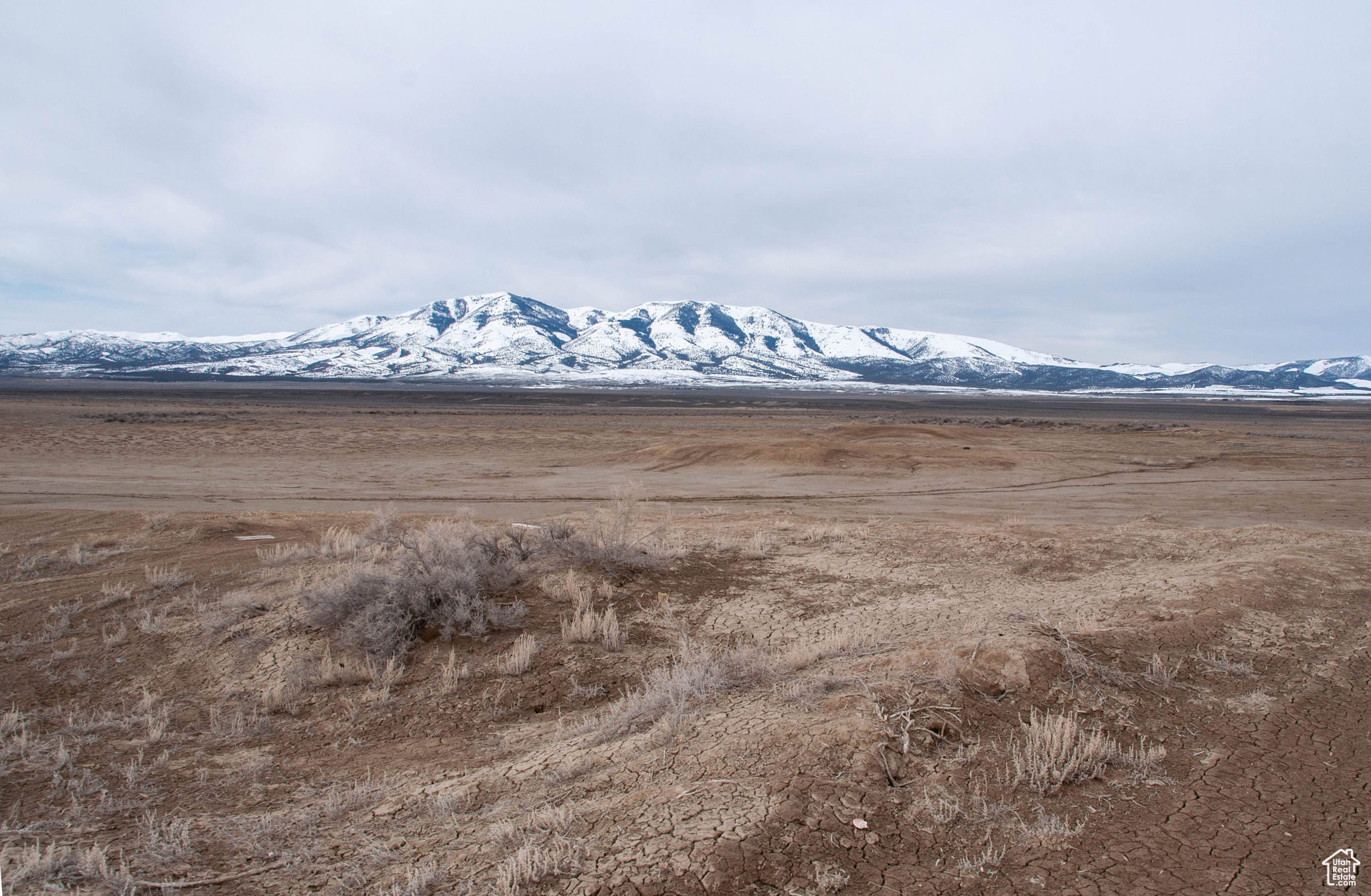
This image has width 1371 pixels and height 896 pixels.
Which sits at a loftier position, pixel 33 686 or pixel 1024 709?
pixel 1024 709

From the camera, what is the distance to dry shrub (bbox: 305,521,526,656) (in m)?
6.79

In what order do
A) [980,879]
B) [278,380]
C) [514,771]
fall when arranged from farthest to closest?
[278,380]
[514,771]
[980,879]

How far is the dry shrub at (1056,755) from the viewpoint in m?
3.97

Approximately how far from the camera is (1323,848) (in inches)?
137

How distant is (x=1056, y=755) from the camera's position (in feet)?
13.4

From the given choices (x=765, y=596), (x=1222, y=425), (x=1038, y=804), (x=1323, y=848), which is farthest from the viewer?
(x=1222, y=425)

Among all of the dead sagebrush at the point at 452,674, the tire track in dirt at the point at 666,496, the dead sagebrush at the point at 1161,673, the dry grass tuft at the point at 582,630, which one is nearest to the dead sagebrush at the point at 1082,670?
the dead sagebrush at the point at 1161,673

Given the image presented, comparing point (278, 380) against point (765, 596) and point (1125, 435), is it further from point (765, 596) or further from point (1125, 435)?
point (765, 596)

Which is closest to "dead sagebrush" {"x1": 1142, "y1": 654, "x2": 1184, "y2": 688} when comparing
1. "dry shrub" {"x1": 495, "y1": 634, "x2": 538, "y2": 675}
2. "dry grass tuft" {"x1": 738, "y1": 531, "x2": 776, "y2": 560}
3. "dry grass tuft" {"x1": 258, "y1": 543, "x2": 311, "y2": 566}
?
"dry grass tuft" {"x1": 738, "y1": 531, "x2": 776, "y2": 560}

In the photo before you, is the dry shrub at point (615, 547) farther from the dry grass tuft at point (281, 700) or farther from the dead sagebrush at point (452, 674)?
the dry grass tuft at point (281, 700)

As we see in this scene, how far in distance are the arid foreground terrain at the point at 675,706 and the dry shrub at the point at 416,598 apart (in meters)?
0.04

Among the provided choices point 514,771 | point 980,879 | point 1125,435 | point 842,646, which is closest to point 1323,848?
point 980,879

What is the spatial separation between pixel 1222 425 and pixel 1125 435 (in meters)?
21.7

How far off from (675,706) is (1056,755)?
2.46 m
